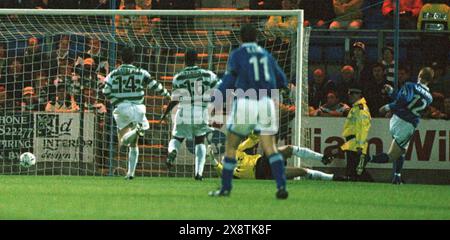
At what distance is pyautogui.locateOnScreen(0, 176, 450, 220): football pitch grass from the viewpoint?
12141 mm

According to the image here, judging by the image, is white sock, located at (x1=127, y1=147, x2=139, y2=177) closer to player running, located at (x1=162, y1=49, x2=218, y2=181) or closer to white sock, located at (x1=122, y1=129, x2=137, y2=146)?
white sock, located at (x1=122, y1=129, x2=137, y2=146)

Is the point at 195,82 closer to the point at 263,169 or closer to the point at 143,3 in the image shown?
the point at 263,169

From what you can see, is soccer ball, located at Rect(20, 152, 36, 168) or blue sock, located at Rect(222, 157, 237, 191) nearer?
blue sock, located at Rect(222, 157, 237, 191)

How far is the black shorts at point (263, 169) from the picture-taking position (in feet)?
Answer: 60.5

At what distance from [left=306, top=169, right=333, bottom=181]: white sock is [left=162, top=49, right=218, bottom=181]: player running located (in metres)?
1.63

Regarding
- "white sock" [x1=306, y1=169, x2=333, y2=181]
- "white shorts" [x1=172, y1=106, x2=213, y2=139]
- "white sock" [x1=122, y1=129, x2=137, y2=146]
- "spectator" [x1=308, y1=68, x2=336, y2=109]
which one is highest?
"spectator" [x1=308, y1=68, x2=336, y2=109]

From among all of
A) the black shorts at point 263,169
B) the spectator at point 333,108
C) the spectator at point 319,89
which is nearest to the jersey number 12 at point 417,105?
the spectator at point 333,108

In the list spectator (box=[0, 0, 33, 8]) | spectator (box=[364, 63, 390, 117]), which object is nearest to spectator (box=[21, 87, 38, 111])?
spectator (box=[0, 0, 33, 8])

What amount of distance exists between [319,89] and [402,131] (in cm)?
214

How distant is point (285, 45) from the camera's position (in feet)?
67.4

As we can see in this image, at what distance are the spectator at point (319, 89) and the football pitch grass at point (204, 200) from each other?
210 centimetres

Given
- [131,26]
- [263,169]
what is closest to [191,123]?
[263,169]

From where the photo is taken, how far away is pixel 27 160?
64.1ft
